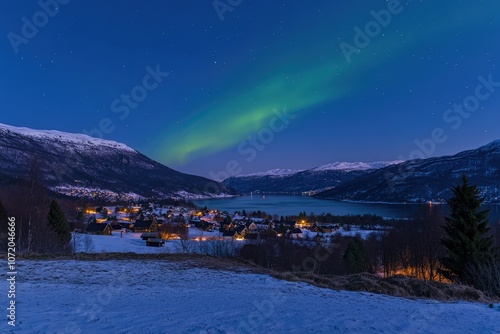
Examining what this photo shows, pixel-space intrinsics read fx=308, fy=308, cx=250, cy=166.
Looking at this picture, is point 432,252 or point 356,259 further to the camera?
point 356,259

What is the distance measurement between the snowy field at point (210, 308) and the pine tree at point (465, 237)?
11417 mm

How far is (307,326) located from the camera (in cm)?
812

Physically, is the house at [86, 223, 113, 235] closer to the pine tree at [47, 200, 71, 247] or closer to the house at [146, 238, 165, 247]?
the house at [146, 238, 165, 247]

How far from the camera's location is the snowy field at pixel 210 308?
7.86m

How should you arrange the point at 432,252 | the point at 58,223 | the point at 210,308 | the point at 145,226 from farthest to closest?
the point at 145,226 → the point at 58,223 → the point at 432,252 → the point at 210,308

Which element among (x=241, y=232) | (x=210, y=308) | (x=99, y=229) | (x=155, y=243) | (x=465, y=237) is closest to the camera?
(x=210, y=308)

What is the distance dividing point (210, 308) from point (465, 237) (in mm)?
20549

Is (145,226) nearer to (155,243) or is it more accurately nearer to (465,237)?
(155,243)

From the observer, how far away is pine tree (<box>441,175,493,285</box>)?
70.1 ft

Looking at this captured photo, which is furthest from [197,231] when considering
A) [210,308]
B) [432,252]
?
[210,308]

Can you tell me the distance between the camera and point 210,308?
31.9 feet

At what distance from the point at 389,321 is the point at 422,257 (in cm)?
3555

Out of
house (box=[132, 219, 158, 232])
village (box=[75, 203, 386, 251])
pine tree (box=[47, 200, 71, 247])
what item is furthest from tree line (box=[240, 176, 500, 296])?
house (box=[132, 219, 158, 232])

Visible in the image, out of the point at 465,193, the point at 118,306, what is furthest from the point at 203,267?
the point at 465,193
